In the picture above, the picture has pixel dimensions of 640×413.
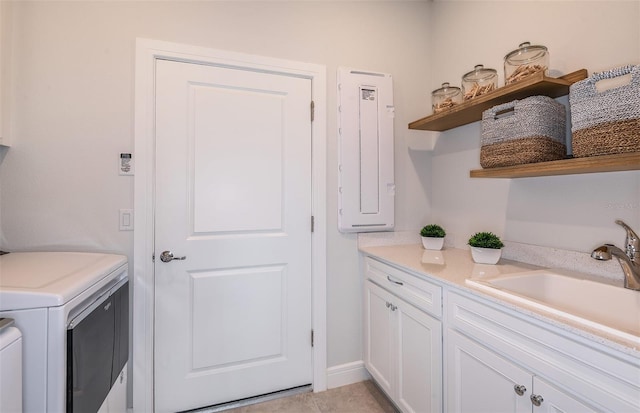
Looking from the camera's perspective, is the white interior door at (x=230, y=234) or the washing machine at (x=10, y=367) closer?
the washing machine at (x=10, y=367)

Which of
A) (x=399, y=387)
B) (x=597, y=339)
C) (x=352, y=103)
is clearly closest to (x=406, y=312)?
(x=399, y=387)

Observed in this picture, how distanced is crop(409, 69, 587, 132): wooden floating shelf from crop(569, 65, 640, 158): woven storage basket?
16 cm

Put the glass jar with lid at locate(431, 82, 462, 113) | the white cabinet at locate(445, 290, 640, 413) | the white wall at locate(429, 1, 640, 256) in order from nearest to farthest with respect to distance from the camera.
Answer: the white cabinet at locate(445, 290, 640, 413) < the white wall at locate(429, 1, 640, 256) < the glass jar with lid at locate(431, 82, 462, 113)

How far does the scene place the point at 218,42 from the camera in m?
1.71

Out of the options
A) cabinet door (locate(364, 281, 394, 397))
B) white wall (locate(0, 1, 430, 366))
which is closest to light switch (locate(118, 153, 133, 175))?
white wall (locate(0, 1, 430, 366))

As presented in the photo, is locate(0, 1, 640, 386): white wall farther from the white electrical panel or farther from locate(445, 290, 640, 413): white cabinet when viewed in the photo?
locate(445, 290, 640, 413): white cabinet

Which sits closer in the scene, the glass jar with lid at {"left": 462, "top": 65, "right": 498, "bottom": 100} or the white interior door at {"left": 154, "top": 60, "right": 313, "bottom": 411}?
the glass jar with lid at {"left": 462, "top": 65, "right": 498, "bottom": 100}

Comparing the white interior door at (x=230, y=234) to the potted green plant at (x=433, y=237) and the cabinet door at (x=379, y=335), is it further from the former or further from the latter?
the potted green plant at (x=433, y=237)

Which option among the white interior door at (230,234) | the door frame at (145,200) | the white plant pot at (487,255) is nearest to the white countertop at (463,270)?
the white plant pot at (487,255)

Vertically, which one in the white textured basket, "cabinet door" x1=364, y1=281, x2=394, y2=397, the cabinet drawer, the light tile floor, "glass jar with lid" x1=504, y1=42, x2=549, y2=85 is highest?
"glass jar with lid" x1=504, y1=42, x2=549, y2=85

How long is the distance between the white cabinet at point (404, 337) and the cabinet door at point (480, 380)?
0.07 meters

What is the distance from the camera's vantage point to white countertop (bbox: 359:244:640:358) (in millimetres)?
738

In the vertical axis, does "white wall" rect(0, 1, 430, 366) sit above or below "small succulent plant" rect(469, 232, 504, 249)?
above

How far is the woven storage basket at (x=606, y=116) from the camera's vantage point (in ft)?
3.00
